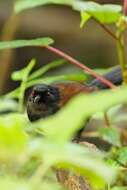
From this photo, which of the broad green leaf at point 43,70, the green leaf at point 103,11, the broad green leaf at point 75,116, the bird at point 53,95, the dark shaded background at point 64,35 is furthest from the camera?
the dark shaded background at point 64,35

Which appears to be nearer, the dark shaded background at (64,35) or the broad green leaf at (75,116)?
the broad green leaf at (75,116)

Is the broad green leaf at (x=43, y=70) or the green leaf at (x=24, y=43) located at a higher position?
the green leaf at (x=24, y=43)

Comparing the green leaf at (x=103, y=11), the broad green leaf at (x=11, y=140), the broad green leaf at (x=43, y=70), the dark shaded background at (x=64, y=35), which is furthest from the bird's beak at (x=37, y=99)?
the dark shaded background at (x=64, y=35)

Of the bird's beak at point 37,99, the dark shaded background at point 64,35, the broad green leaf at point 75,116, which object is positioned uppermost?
the broad green leaf at point 75,116

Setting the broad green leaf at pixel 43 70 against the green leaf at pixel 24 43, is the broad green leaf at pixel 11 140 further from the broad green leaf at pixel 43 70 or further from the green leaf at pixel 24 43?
the broad green leaf at pixel 43 70

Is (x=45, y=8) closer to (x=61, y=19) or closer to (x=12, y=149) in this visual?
(x=61, y=19)

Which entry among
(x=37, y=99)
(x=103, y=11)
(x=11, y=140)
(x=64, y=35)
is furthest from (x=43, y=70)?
(x=64, y=35)

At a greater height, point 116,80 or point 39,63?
point 116,80

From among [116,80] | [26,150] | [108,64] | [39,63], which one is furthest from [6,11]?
[26,150]

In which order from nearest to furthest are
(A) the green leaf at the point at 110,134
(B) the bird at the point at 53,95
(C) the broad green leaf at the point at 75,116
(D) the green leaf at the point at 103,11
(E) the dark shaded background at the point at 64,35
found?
(C) the broad green leaf at the point at 75,116 < (D) the green leaf at the point at 103,11 < (A) the green leaf at the point at 110,134 < (B) the bird at the point at 53,95 < (E) the dark shaded background at the point at 64,35
